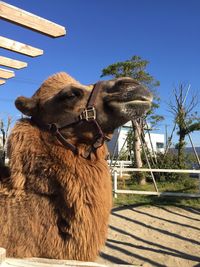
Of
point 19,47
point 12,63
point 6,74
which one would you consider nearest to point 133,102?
point 19,47

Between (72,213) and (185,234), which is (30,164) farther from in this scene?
(185,234)

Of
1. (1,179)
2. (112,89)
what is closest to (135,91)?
(112,89)

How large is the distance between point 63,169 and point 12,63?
268 centimetres

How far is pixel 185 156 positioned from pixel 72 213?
14537 millimetres

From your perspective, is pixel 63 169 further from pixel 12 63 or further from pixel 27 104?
pixel 12 63

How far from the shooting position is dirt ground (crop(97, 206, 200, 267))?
211 inches

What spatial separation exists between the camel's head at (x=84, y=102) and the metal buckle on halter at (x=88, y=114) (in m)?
0.03

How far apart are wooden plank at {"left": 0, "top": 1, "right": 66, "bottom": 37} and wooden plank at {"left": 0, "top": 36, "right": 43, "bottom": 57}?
61 centimetres

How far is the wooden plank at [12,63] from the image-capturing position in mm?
4199

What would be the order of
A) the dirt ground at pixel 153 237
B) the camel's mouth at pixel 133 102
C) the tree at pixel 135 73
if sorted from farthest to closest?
the tree at pixel 135 73 < the dirt ground at pixel 153 237 < the camel's mouth at pixel 133 102

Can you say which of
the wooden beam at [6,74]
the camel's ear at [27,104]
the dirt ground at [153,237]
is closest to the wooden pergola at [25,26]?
the wooden beam at [6,74]

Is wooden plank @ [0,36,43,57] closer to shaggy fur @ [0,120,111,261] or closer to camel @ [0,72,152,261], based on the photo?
camel @ [0,72,152,261]

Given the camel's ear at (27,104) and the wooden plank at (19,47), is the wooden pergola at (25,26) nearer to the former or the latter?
the wooden plank at (19,47)

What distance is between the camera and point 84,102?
88.8 inches
